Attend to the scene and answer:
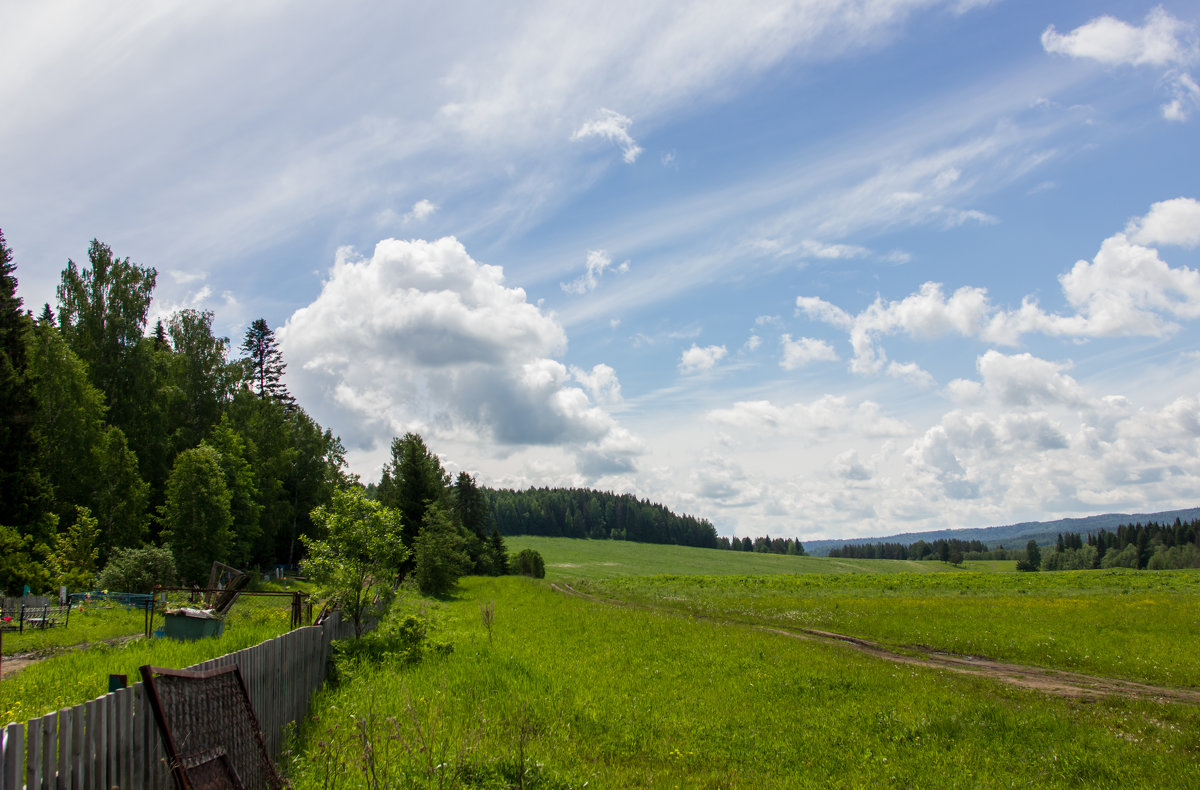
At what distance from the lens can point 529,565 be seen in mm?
83750

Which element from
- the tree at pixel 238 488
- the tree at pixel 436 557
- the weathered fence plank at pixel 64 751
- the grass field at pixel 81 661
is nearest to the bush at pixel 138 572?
the grass field at pixel 81 661

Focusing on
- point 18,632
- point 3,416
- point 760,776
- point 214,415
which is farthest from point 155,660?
point 214,415

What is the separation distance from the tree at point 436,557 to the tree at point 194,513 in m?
12.9

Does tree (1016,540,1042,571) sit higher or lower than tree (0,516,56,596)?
lower

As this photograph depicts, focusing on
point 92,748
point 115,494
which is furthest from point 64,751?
point 115,494

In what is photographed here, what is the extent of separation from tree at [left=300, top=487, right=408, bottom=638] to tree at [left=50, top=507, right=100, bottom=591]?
19.4 metres

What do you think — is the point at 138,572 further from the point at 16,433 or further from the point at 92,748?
the point at 92,748

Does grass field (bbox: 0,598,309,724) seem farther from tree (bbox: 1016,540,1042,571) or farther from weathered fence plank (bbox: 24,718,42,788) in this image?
tree (bbox: 1016,540,1042,571)

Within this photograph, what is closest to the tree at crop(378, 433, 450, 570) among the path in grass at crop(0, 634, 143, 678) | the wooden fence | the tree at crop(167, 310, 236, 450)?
the tree at crop(167, 310, 236, 450)

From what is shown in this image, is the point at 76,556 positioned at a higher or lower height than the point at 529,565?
higher

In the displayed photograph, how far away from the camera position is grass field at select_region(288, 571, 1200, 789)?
344 inches

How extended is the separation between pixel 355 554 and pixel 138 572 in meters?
20.4

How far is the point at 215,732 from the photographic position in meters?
6.91

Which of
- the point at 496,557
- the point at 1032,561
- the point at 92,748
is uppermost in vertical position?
the point at 92,748
